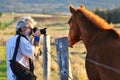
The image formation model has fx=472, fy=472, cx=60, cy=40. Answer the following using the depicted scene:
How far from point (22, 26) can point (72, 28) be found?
1.29m

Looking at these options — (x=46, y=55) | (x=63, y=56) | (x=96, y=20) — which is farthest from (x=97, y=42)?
(x=46, y=55)

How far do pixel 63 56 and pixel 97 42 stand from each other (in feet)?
4.21

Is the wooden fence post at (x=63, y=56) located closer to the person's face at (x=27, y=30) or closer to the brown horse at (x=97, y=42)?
the brown horse at (x=97, y=42)

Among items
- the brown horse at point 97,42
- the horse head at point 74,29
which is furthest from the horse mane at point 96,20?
the horse head at point 74,29

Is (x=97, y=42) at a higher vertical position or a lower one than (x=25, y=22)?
lower

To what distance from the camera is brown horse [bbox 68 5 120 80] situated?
6.85 metres

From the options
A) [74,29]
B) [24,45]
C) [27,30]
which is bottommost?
[24,45]

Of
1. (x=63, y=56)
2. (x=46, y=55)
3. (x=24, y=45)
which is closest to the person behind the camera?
(x=24, y=45)

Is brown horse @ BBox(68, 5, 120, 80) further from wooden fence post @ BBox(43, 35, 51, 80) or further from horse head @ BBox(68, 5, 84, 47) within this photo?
wooden fence post @ BBox(43, 35, 51, 80)

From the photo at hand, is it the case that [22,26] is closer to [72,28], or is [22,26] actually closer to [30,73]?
[30,73]

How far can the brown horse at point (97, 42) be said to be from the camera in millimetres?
6847

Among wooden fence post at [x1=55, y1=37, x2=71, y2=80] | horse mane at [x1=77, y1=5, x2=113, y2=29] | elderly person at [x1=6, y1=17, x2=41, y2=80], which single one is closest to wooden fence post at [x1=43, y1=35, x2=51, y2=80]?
wooden fence post at [x1=55, y1=37, x2=71, y2=80]

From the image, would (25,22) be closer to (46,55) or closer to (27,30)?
(27,30)

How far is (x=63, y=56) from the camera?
866 centimetres
